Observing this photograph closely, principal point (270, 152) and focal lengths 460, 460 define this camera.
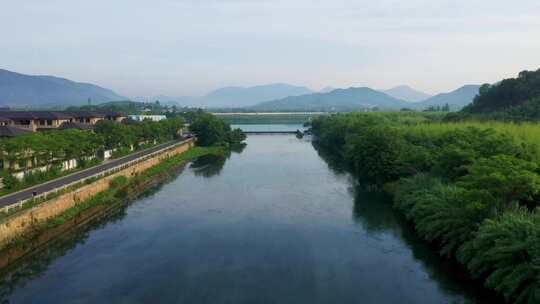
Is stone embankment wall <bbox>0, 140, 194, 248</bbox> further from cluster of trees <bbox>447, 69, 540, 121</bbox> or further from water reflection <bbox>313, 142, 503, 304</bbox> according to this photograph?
A: cluster of trees <bbox>447, 69, 540, 121</bbox>

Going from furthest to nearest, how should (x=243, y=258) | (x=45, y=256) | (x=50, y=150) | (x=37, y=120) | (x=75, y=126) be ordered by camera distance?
(x=37, y=120), (x=75, y=126), (x=50, y=150), (x=45, y=256), (x=243, y=258)

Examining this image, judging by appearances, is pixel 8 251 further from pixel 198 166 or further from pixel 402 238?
pixel 198 166

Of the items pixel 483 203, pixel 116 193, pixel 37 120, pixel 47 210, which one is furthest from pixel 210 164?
pixel 483 203

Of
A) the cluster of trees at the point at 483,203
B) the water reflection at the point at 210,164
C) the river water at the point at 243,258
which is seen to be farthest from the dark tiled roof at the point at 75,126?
the cluster of trees at the point at 483,203

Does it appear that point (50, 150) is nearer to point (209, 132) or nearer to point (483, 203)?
point (483, 203)

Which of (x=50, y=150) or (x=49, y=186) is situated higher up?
(x=50, y=150)

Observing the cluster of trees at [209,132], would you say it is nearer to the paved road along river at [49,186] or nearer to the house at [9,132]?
the paved road along river at [49,186]
